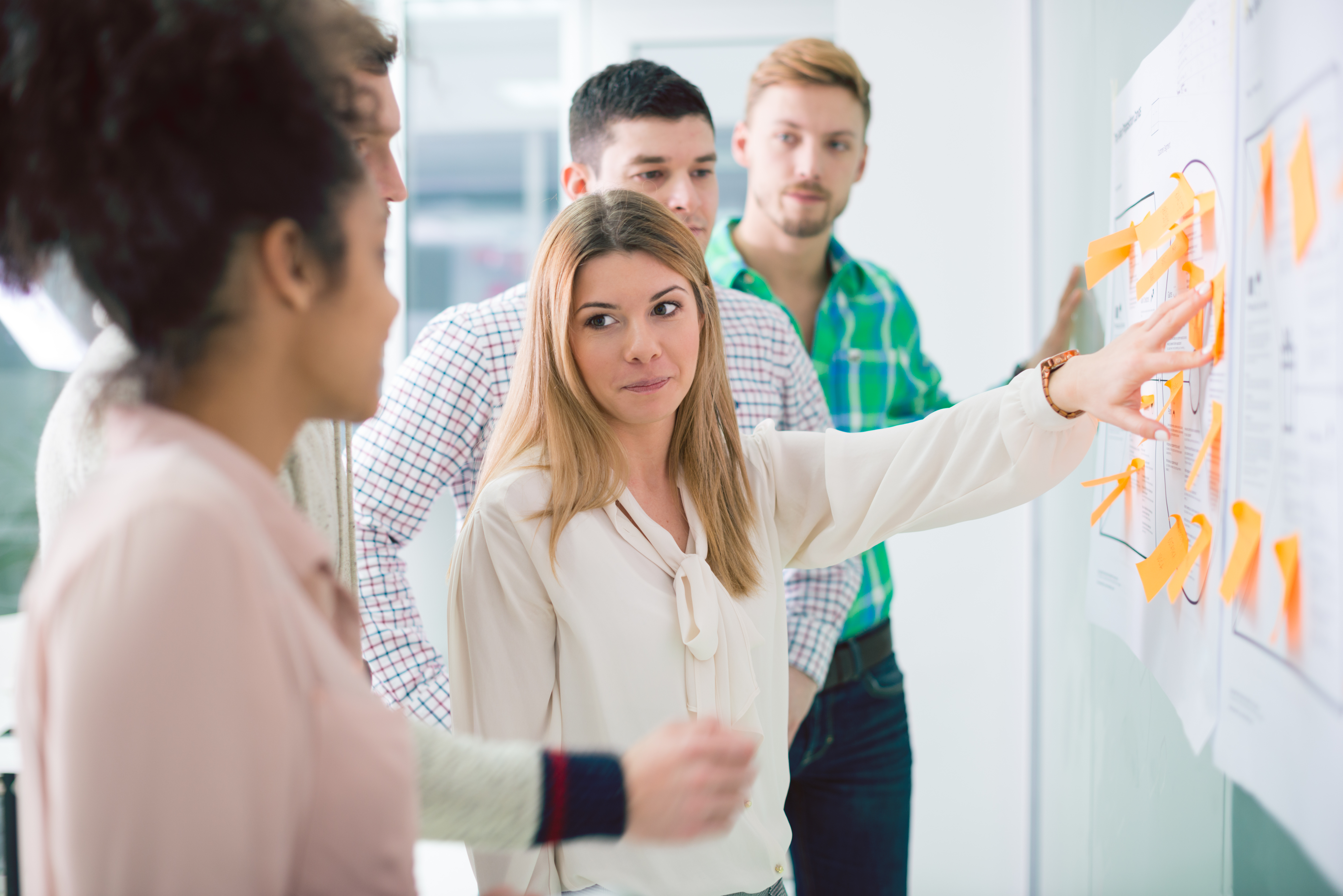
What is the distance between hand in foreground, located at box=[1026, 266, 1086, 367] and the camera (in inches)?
68.8

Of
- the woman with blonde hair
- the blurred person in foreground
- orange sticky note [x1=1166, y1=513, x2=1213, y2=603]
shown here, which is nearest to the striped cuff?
the blurred person in foreground

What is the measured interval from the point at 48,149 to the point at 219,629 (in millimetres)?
276

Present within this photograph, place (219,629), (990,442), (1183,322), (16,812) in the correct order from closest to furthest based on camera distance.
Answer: (219,629), (1183,322), (990,442), (16,812)

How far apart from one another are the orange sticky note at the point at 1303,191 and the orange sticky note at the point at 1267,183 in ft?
0.11

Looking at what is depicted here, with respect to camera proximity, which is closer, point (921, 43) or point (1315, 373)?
point (1315, 373)

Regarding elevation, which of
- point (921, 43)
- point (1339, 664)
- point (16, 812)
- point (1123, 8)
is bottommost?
point (16, 812)

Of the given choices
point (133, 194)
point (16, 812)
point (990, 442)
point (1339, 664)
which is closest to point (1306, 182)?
point (1339, 664)

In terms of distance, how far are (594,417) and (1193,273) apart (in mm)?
676

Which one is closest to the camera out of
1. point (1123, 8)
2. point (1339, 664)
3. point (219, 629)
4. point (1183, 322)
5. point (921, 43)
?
point (219, 629)

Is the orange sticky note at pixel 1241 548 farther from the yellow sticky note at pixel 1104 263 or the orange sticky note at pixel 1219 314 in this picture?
the yellow sticky note at pixel 1104 263

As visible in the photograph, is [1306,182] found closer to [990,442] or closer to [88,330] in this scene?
[990,442]

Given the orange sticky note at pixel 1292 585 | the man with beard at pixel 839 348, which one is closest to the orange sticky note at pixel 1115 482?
the orange sticky note at pixel 1292 585

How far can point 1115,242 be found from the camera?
116 centimetres

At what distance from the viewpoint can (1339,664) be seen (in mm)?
612
